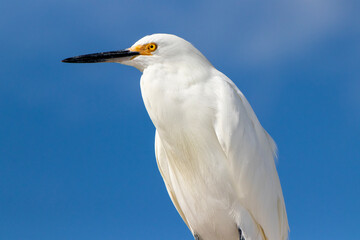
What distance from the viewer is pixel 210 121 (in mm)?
3354

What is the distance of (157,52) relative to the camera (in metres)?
3.39

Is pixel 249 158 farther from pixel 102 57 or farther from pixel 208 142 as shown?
pixel 102 57

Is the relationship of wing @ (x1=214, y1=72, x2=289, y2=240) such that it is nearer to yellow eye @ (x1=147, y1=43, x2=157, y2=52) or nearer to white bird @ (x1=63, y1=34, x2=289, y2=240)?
white bird @ (x1=63, y1=34, x2=289, y2=240)

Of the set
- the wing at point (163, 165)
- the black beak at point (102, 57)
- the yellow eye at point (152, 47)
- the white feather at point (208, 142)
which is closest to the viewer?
the white feather at point (208, 142)

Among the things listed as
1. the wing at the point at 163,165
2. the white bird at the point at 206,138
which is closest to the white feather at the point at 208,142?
the white bird at the point at 206,138

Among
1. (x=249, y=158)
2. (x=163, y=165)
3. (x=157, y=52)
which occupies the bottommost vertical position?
(x=249, y=158)

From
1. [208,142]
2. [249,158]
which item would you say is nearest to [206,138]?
[208,142]

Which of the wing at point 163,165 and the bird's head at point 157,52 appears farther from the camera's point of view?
the wing at point 163,165

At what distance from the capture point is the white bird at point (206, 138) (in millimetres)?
3307

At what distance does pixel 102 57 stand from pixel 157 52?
0.57m

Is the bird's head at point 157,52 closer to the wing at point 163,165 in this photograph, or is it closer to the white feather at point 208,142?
the white feather at point 208,142

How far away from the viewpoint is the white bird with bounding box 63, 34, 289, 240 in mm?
3307

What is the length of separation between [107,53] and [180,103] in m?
0.90

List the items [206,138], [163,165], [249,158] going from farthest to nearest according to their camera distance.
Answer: [163,165] → [249,158] → [206,138]
